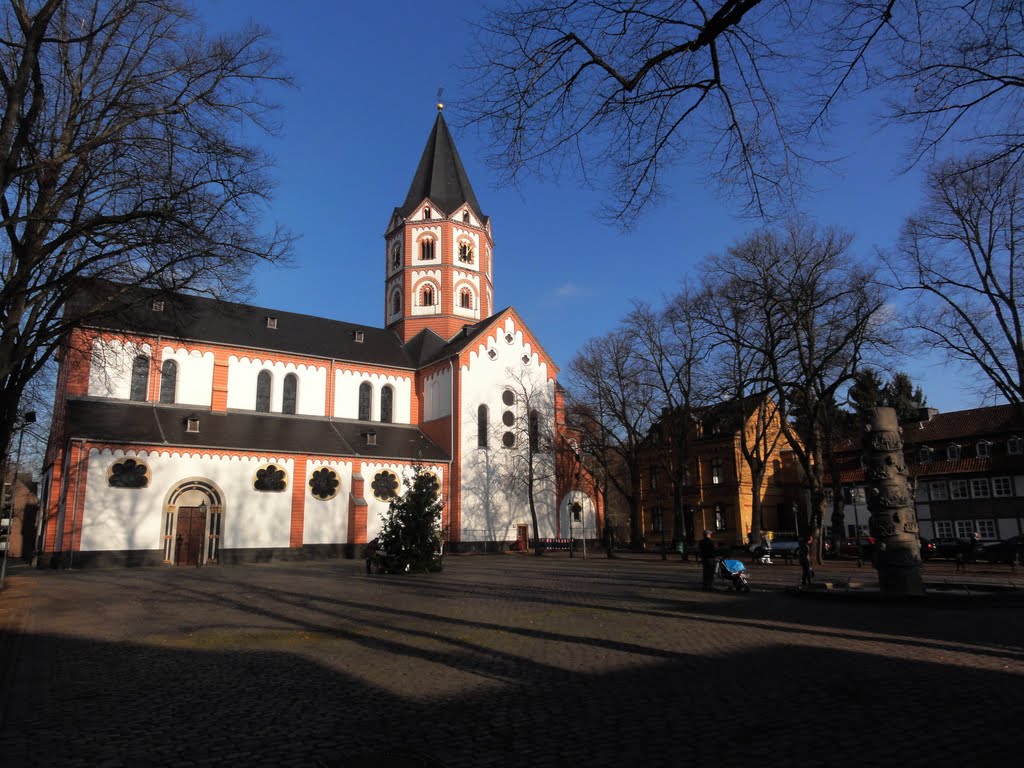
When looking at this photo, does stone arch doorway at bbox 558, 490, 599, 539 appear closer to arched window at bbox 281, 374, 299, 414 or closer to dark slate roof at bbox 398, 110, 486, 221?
arched window at bbox 281, 374, 299, 414

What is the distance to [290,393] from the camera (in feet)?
130

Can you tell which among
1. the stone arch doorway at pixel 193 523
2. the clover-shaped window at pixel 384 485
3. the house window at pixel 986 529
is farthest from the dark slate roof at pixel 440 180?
the house window at pixel 986 529

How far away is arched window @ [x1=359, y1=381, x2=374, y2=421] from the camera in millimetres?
42531

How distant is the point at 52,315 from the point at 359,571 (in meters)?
15.9

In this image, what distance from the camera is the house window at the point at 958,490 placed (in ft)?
137

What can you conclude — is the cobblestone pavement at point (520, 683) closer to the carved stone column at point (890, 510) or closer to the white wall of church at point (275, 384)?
the carved stone column at point (890, 510)

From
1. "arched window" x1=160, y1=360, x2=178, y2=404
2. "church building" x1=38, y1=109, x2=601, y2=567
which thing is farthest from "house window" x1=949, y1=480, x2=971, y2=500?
"arched window" x1=160, y1=360, x2=178, y2=404

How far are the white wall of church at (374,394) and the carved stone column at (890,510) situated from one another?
103ft

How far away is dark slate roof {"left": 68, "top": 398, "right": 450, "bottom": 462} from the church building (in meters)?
0.12

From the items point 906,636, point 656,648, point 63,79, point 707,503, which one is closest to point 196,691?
point 656,648

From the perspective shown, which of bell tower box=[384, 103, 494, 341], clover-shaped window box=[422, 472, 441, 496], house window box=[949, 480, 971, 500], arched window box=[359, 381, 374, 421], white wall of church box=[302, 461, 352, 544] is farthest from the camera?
bell tower box=[384, 103, 494, 341]

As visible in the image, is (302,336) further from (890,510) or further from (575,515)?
(890,510)

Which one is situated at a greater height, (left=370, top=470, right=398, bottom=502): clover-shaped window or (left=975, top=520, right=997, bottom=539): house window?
(left=370, top=470, right=398, bottom=502): clover-shaped window

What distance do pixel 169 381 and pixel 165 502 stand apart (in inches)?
305
